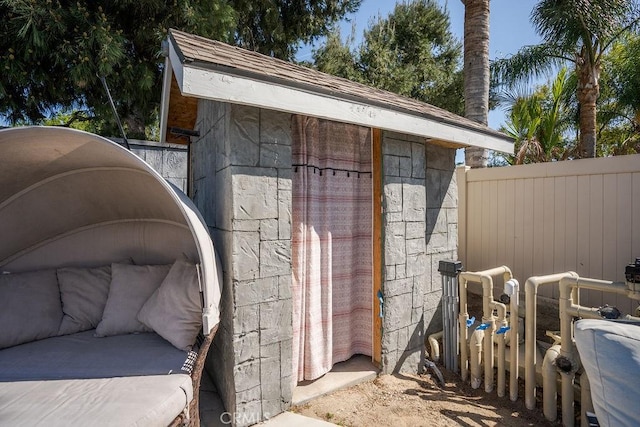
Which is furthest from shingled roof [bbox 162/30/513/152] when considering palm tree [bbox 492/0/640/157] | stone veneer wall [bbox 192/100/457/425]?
palm tree [bbox 492/0/640/157]

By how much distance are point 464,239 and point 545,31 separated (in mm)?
5111

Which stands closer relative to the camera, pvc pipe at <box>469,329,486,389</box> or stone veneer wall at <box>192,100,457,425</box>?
stone veneer wall at <box>192,100,457,425</box>

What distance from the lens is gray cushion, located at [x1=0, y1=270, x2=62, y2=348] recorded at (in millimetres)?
2740

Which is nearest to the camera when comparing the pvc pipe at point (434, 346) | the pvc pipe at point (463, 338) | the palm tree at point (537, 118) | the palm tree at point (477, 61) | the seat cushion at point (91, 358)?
the seat cushion at point (91, 358)

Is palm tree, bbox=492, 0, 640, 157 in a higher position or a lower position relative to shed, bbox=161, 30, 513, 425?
higher

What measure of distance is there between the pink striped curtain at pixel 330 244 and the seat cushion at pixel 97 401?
3.94 feet

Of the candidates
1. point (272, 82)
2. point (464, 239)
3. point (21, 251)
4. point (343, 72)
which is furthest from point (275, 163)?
point (343, 72)

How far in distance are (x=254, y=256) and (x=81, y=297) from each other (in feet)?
5.96

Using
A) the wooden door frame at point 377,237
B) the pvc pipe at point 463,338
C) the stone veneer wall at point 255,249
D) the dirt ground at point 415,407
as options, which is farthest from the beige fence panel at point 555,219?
the wooden door frame at point 377,237

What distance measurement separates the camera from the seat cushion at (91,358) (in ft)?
7.70

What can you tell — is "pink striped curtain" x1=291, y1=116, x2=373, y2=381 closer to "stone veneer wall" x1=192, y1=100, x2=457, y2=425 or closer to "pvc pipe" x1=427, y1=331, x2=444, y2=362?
"stone veneer wall" x1=192, y1=100, x2=457, y2=425

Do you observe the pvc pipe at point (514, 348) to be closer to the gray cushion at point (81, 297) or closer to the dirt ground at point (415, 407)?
the dirt ground at point (415, 407)

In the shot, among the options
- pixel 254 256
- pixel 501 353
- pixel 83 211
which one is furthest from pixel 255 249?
pixel 501 353

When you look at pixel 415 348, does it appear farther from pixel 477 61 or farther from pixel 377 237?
pixel 477 61
